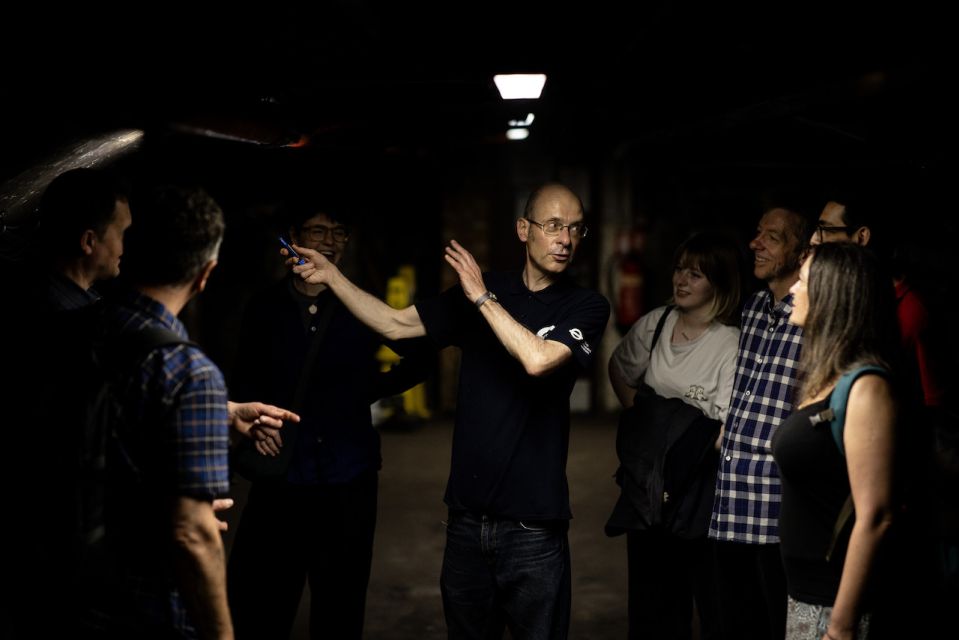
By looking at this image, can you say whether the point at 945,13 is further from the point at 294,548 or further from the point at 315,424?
the point at 294,548

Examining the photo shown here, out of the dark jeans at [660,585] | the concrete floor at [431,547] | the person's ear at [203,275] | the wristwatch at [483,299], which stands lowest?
the concrete floor at [431,547]

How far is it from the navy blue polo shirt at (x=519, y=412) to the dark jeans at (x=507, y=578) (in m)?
0.07

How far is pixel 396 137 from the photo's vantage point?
5.23 m

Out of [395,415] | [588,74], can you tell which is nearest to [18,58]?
[588,74]

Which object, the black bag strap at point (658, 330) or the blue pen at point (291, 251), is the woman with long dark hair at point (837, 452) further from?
the blue pen at point (291, 251)

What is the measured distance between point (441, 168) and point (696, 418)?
27.9 feet

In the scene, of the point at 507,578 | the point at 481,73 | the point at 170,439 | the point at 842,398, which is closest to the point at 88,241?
the point at 170,439

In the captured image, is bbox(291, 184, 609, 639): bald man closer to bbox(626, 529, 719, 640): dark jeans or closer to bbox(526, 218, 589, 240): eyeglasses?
bbox(526, 218, 589, 240): eyeglasses

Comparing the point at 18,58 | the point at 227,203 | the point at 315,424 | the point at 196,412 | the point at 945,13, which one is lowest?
the point at 315,424

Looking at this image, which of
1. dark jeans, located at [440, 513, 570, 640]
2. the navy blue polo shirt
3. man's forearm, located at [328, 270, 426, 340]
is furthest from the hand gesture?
dark jeans, located at [440, 513, 570, 640]

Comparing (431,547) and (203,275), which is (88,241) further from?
(431,547)

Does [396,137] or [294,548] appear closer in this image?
[294,548]

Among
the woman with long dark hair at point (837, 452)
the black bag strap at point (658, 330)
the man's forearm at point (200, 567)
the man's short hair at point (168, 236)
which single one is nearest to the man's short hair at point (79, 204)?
the man's short hair at point (168, 236)

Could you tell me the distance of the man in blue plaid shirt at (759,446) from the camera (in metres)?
3.38
